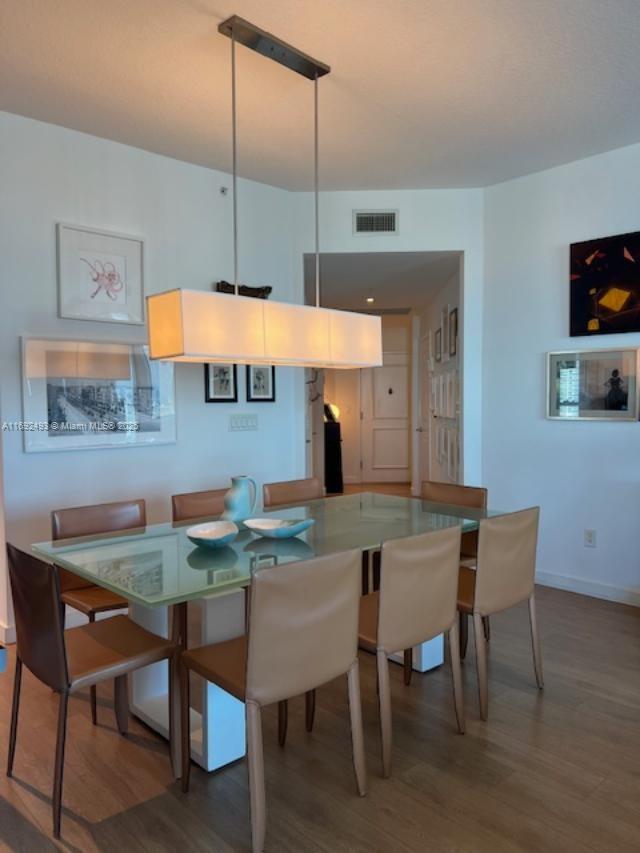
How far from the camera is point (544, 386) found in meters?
4.16

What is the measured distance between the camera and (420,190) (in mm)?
4453

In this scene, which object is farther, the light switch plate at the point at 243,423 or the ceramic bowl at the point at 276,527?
the light switch plate at the point at 243,423

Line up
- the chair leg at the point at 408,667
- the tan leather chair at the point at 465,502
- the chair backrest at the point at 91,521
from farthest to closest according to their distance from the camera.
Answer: the tan leather chair at the point at 465,502, the chair leg at the point at 408,667, the chair backrest at the point at 91,521

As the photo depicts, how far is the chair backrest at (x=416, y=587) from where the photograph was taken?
2.08m

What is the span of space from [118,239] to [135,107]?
755mm

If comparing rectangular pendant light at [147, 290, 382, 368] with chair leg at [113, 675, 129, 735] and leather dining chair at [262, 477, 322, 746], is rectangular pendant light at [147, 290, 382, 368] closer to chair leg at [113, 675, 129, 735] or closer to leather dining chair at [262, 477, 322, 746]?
leather dining chair at [262, 477, 322, 746]

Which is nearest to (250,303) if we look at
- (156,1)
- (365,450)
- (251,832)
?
(156,1)

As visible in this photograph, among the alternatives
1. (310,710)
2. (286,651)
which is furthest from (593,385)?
(286,651)

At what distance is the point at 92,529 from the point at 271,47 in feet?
7.36

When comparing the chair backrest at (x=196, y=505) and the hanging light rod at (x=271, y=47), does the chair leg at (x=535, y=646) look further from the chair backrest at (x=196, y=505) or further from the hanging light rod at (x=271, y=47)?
the hanging light rod at (x=271, y=47)

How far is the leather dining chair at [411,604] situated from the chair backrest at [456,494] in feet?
3.21

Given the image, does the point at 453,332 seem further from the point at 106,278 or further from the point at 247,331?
the point at 247,331

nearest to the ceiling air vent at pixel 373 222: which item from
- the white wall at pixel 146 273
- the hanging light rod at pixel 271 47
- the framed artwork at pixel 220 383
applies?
the white wall at pixel 146 273

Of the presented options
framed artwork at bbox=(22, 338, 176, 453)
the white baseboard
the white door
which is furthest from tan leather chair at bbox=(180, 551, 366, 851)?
the white door
